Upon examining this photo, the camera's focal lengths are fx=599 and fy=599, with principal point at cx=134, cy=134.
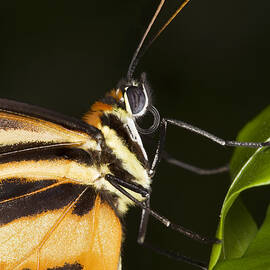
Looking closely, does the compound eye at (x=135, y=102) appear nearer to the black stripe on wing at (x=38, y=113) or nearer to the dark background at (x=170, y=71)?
the black stripe on wing at (x=38, y=113)

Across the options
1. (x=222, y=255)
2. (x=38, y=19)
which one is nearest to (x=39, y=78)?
(x=38, y=19)

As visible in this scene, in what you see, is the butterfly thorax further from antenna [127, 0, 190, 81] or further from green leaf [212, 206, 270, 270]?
green leaf [212, 206, 270, 270]

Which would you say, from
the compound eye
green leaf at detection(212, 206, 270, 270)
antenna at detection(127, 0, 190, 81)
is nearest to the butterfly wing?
the compound eye

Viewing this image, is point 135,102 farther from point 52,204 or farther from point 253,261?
point 253,261

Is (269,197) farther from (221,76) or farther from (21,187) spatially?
(21,187)

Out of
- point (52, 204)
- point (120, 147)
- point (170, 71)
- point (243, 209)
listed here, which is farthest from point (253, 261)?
point (170, 71)
